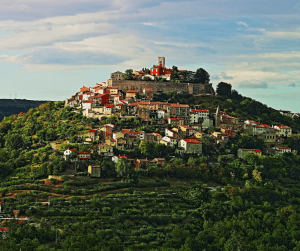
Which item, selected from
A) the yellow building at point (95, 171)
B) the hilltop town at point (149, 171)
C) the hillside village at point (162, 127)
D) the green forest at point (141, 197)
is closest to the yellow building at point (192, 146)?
the hillside village at point (162, 127)

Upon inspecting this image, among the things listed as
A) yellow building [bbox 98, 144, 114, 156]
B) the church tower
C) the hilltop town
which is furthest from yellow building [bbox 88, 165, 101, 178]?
the church tower

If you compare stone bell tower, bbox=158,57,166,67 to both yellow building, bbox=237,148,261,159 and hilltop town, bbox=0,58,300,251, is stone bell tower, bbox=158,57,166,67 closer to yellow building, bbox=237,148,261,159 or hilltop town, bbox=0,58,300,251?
hilltop town, bbox=0,58,300,251

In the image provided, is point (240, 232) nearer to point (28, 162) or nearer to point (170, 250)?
point (170, 250)

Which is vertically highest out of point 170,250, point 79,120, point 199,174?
point 79,120

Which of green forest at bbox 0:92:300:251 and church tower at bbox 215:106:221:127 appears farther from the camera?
church tower at bbox 215:106:221:127

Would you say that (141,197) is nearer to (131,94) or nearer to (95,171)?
(95,171)

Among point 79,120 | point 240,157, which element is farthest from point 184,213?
point 79,120

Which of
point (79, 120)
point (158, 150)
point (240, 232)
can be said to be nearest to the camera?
point (240, 232)
